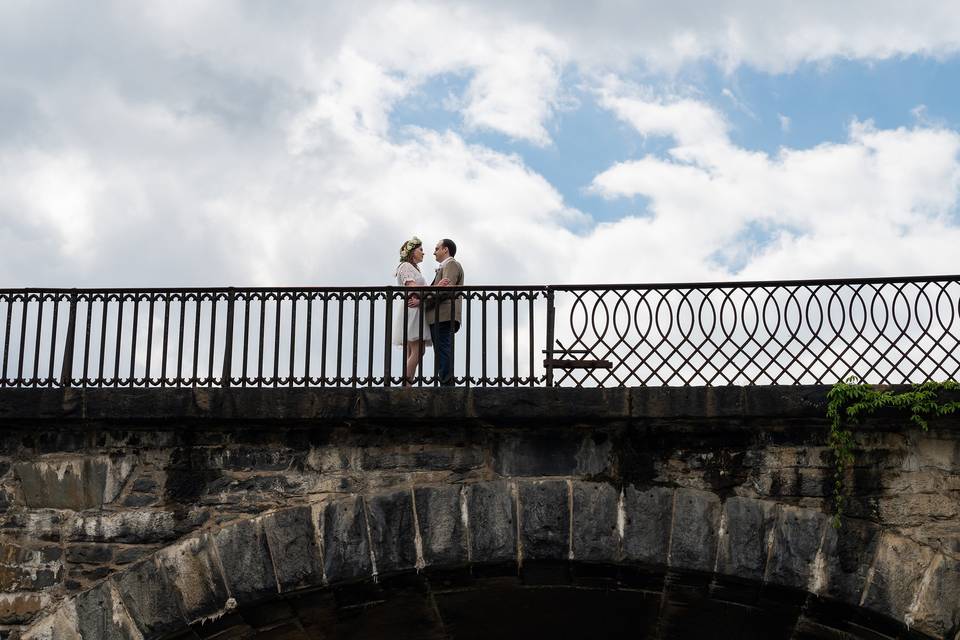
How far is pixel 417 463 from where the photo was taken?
8734 mm

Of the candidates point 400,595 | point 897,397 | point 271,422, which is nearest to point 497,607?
point 400,595

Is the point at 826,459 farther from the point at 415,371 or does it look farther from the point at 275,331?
the point at 275,331

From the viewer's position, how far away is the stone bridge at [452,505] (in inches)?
334

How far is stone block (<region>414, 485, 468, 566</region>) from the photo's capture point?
8.56 m

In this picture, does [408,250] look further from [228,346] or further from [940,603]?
[940,603]

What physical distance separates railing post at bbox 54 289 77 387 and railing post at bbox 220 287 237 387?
116 centimetres

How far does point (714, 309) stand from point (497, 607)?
2.94 m

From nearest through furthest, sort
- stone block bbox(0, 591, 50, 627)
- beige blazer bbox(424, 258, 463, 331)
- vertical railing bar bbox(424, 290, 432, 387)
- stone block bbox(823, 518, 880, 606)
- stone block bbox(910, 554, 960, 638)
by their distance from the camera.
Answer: stone block bbox(910, 554, 960, 638) < stone block bbox(823, 518, 880, 606) < stone block bbox(0, 591, 50, 627) < vertical railing bar bbox(424, 290, 432, 387) < beige blazer bbox(424, 258, 463, 331)

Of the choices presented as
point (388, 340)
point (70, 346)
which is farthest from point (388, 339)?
point (70, 346)

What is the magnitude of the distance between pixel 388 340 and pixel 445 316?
1.71ft

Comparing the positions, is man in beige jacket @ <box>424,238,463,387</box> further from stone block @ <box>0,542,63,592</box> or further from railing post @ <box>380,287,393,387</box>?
stone block @ <box>0,542,63,592</box>

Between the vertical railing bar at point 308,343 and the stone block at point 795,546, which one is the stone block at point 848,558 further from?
the vertical railing bar at point 308,343

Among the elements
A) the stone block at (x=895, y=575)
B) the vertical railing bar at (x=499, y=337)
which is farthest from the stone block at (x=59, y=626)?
the stone block at (x=895, y=575)

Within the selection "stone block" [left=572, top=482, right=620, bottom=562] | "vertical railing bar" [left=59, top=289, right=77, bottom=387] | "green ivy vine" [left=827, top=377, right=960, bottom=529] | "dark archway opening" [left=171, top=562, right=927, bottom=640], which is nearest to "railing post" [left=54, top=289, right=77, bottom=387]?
"vertical railing bar" [left=59, top=289, right=77, bottom=387]
